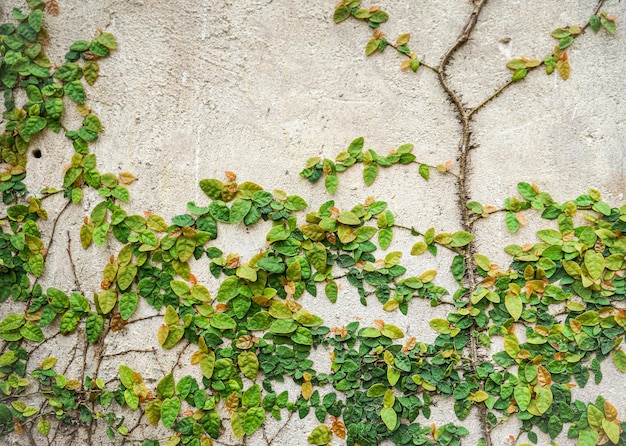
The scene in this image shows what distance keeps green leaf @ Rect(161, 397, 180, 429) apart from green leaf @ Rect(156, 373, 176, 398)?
2cm

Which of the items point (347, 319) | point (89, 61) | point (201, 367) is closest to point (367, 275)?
point (347, 319)

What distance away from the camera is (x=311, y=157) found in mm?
1811

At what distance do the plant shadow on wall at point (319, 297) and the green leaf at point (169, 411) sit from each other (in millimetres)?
11

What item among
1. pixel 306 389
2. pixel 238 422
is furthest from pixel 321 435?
pixel 238 422

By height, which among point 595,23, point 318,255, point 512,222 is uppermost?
point 595,23

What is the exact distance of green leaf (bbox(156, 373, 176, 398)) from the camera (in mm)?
1830

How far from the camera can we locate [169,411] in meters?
1.82

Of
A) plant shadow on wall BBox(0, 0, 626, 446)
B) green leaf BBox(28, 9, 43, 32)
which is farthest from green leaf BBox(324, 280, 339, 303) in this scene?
green leaf BBox(28, 9, 43, 32)

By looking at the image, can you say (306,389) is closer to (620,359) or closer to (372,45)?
(620,359)

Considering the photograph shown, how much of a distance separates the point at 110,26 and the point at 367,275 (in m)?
1.29

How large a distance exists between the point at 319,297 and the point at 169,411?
0.68 metres

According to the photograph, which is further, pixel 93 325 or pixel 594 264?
pixel 93 325

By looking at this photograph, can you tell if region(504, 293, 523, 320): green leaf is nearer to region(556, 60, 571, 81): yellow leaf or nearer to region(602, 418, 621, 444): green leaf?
region(602, 418, 621, 444): green leaf

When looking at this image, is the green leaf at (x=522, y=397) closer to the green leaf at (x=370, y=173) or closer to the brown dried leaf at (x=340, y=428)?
the brown dried leaf at (x=340, y=428)
